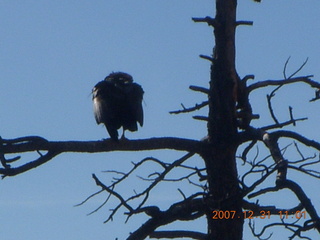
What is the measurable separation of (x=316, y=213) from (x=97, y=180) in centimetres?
206

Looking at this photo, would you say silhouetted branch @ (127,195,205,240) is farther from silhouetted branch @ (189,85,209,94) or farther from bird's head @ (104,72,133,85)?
bird's head @ (104,72,133,85)

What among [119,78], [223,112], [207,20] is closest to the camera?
[207,20]

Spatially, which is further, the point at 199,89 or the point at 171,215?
the point at 199,89

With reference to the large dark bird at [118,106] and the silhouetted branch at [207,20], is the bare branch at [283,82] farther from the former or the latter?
the large dark bird at [118,106]

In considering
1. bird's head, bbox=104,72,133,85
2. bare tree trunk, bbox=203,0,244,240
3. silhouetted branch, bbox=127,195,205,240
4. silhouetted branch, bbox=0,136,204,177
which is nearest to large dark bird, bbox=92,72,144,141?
bird's head, bbox=104,72,133,85

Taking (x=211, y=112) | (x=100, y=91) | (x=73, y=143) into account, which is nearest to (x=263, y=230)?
(x=211, y=112)

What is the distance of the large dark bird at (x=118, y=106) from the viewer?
32.6 feet

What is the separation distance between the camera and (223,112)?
331 inches

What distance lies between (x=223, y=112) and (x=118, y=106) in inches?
77.8

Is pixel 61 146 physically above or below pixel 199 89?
below

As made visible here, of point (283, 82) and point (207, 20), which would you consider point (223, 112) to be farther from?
point (207, 20)

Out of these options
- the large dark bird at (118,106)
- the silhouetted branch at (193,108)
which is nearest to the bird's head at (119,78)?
the large dark bird at (118,106)

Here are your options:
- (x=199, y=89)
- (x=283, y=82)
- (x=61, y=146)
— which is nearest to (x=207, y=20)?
(x=199, y=89)

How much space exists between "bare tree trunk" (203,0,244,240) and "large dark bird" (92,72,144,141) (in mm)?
1740
